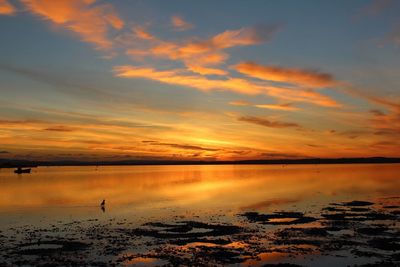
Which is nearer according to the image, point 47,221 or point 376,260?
point 376,260

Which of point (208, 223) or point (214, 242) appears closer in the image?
point (214, 242)

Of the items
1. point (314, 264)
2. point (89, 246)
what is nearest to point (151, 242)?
point (89, 246)

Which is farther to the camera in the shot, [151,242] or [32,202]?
[32,202]

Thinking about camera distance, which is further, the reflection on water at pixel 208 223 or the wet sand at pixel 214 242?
the reflection on water at pixel 208 223

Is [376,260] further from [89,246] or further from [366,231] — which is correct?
[89,246]

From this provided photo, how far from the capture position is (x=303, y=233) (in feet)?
120

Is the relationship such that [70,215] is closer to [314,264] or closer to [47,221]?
[47,221]

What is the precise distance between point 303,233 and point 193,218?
15.1 m

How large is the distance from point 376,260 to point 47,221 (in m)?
35.1

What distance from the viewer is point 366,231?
37.3 metres

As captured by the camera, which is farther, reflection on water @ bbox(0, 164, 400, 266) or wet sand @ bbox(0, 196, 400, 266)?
reflection on water @ bbox(0, 164, 400, 266)

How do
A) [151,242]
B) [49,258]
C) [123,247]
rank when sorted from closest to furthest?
1. [49,258]
2. [123,247]
3. [151,242]

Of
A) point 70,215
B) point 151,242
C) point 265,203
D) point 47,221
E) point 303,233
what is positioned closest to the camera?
point 151,242

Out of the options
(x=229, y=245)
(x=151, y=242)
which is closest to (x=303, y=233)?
(x=229, y=245)
